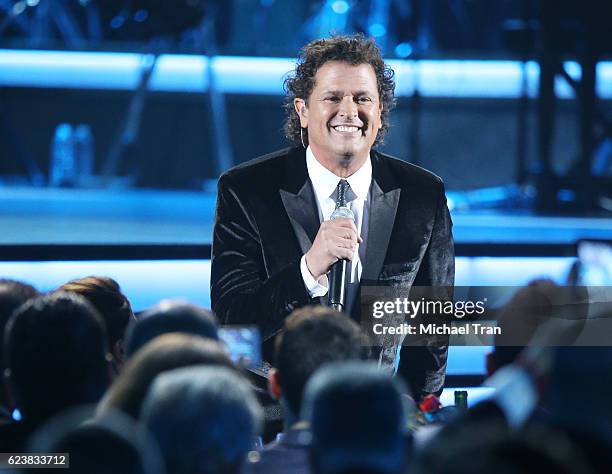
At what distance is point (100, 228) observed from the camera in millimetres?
4297

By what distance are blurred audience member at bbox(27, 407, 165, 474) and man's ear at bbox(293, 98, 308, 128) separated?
1.46 m

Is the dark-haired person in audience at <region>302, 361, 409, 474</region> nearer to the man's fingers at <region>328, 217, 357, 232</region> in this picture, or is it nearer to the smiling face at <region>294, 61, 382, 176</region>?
the man's fingers at <region>328, 217, 357, 232</region>

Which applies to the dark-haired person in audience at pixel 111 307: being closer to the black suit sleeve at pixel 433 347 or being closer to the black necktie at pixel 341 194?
the black necktie at pixel 341 194

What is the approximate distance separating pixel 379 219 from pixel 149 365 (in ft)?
3.99

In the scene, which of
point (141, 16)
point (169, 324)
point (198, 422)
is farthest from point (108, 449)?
point (141, 16)

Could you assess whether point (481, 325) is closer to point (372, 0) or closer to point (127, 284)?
point (127, 284)

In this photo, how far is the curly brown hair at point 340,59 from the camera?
2531 mm

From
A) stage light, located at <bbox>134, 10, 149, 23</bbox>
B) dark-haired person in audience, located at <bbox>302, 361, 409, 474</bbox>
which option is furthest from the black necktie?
stage light, located at <bbox>134, 10, 149, 23</bbox>

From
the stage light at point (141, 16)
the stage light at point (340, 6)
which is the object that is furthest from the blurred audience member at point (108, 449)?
the stage light at point (340, 6)

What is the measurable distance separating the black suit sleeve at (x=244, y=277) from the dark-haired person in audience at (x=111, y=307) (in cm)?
30

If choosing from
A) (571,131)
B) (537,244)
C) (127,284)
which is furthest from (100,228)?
(571,131)

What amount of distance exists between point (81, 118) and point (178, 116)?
554 millimetres

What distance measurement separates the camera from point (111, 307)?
7.42 ft

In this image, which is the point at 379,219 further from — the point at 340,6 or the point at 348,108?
the point at 340,6
